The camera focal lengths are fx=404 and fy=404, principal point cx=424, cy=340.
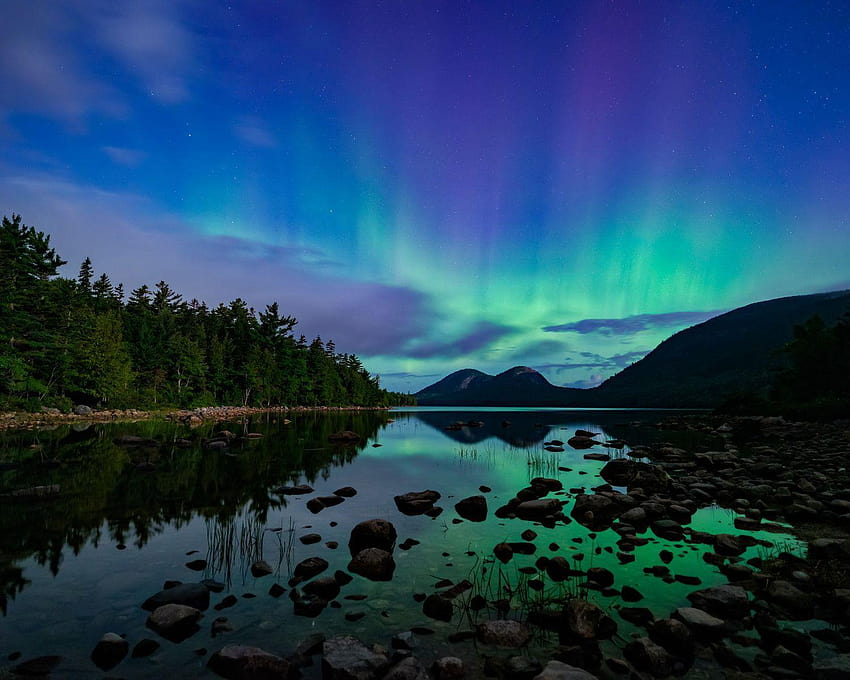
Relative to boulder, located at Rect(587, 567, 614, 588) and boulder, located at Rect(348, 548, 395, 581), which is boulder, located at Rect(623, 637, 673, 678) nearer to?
boulder, located at Rect(587, 567, 614, 588)

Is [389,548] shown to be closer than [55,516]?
Yes

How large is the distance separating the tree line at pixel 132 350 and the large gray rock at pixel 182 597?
58.2 meters

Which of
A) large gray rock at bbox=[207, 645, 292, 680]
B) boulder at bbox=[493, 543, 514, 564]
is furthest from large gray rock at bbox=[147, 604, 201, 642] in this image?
boulder at bbox=[493, 543, 514, 564]

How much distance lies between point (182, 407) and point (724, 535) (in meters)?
Result: 93.9

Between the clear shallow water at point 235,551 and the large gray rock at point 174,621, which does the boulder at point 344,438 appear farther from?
the large gray rock at point 174,621

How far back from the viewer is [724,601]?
8070 millimetres

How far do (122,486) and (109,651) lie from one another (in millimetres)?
15829

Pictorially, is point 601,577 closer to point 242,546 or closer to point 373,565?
point 373,565

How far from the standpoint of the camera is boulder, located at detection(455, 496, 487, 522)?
15810 mm

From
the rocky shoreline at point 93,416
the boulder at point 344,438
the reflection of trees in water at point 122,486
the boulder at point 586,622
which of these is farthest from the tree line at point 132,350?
the boulder at point 586,622

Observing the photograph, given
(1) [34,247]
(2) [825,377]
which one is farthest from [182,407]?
(2) [825,377]

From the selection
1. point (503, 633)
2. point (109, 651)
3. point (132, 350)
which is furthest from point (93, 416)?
point (503, 633)

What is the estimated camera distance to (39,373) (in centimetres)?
5775

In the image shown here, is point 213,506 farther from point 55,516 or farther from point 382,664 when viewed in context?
point 382,664
